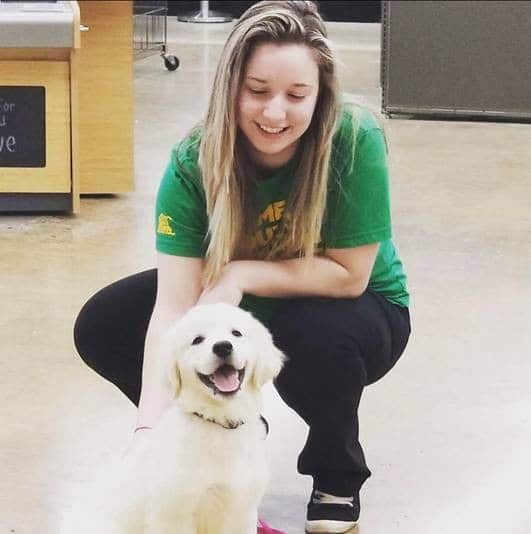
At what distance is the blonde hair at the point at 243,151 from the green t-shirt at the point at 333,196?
3cm

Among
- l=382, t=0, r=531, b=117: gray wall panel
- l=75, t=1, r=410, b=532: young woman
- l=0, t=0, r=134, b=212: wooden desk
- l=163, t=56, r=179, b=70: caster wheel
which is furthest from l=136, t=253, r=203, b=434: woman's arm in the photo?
l=163, t=56, r=179, b=70: caster wheel

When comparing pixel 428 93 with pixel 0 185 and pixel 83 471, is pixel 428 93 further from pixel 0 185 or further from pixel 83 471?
pixel 83 471

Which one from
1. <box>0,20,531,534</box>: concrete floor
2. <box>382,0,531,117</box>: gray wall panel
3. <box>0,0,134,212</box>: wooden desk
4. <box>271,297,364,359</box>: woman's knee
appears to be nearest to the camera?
<box>271,297,364,359</box>: woman's knee

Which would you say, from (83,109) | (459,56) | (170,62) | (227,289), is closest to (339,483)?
(227,289)

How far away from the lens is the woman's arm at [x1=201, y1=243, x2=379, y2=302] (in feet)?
6.23

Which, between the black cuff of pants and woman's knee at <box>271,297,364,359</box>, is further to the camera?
the black cuff of pants

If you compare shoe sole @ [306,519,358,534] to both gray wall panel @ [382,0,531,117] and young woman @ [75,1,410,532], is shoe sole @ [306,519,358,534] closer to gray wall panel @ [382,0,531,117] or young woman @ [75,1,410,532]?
young woman @ [75,1,410,532]

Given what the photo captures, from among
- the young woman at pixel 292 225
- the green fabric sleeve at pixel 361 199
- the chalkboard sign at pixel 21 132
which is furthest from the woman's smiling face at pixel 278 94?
the chalkboard sign at pixel 21 132

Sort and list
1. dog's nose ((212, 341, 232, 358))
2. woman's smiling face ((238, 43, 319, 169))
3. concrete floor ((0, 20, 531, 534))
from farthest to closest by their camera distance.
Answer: concrete floor ((0, 20, 531, 534)), woman's smiling face ((238, 43, 319, 169)), dog's nose ((212, 341, 232, 358))

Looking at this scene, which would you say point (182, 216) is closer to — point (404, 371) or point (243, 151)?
point (243, 151)

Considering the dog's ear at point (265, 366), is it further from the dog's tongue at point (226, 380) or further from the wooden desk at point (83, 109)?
the wooden desk at point (83, 109)

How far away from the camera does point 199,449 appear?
163cm

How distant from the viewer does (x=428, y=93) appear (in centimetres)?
610

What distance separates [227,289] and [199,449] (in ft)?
1.04
